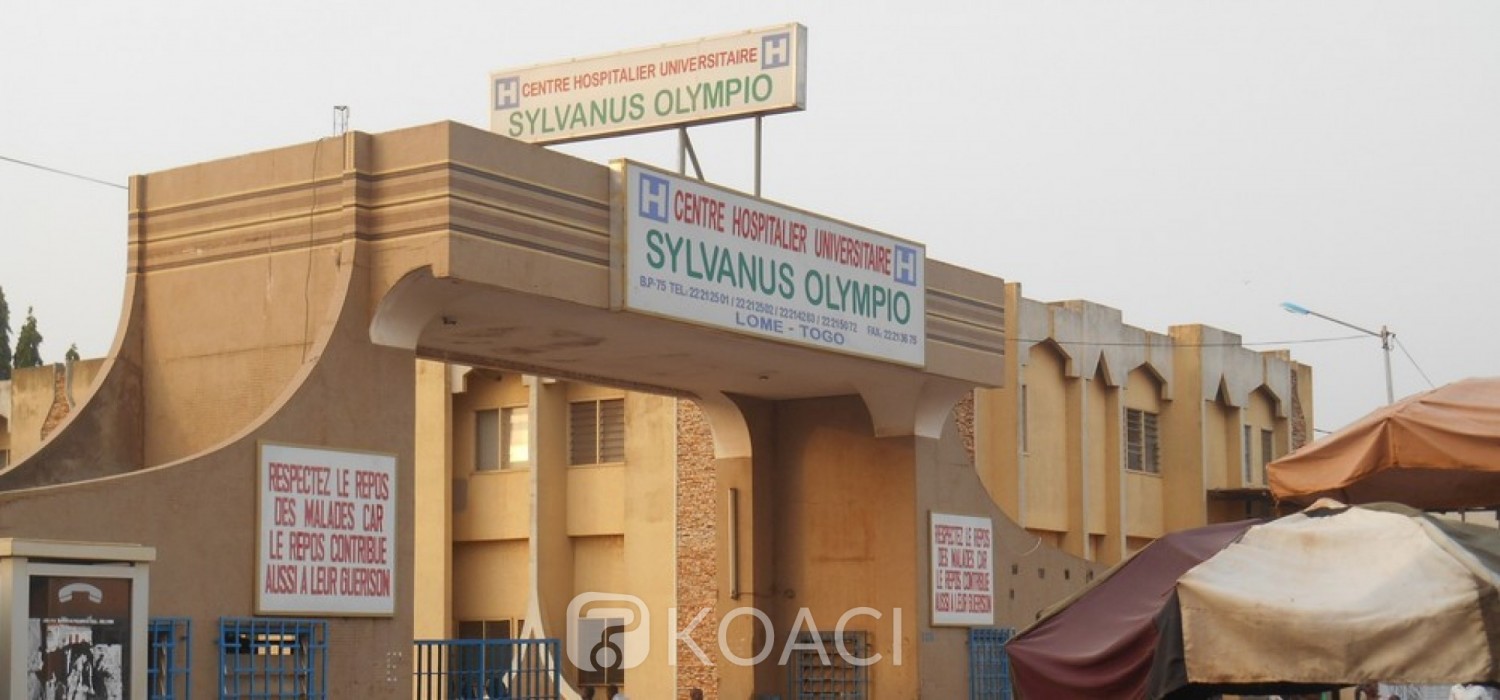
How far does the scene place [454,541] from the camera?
35562mm

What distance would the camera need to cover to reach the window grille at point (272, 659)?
15758mm

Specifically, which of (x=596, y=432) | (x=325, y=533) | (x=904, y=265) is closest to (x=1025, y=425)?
(x=596, y=432)

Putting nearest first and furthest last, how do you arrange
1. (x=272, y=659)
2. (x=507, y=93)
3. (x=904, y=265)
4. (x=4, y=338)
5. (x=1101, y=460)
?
(x=272, y=659)
(x=904, y=265)
(x=507, y=93)
(x=1101, y=460)
(x=4, y=338)

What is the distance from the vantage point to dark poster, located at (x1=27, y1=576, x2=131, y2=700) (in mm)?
12617

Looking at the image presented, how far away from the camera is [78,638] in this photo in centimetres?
1293

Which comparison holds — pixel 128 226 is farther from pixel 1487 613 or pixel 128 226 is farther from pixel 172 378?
pixel 1487 613

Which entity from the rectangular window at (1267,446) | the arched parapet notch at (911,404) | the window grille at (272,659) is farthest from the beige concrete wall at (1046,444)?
the window grille at (272,659)

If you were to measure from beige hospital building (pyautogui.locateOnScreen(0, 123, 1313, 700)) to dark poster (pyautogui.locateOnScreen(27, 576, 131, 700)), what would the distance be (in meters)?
0.18

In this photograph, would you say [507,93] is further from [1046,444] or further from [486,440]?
[1046,444]

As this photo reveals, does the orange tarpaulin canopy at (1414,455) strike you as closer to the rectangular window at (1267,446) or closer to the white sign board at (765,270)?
the white sign board at (765,270)

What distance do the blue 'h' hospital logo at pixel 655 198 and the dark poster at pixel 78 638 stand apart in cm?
715

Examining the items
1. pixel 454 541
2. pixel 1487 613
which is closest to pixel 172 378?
pixel 1487 613

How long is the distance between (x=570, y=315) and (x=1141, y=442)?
22.8 m

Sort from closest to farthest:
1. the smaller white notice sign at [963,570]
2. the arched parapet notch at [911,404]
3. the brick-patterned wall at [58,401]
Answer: the arched parapet notch at [911,404] → the smaller white notice sign at [963,570] → the brick-patterned wall at [58,401]
